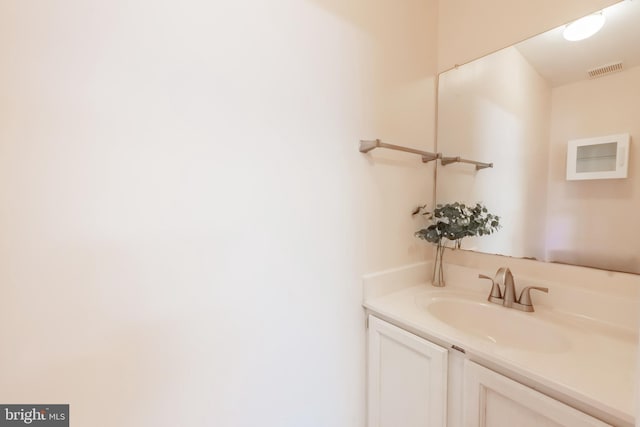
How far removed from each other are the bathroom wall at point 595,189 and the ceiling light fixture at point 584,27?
0.62 ft

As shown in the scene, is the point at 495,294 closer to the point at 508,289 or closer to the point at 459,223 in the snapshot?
the point at 508,289

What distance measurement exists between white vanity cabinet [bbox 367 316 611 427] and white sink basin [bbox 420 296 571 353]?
0.27 m

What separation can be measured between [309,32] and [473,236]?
1.24 m

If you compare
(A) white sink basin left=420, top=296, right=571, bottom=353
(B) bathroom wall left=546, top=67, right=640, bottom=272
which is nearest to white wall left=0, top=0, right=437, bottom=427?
(A) white sink basin left=420, top=296, right=571, bottom=353

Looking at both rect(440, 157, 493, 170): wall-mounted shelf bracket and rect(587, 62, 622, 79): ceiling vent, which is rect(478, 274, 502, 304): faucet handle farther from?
rect(587, 62, 622, 79): ceiling vent

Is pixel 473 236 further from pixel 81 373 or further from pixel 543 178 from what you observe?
pixel 81 373

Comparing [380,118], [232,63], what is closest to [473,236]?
[380,118]

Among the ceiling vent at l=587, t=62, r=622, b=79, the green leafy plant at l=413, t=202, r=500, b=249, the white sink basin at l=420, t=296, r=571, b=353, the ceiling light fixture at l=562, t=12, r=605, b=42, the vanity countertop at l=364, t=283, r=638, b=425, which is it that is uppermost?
the ceiling light fixture at l=562, t=12, r=605, b=42

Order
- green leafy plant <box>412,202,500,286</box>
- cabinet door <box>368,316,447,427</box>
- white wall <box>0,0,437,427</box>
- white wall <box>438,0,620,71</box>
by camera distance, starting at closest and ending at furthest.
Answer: white wall <box>0,0,437,427</box>
cabinet door <box>368,316,447,427</box>
white wall <box>438,0,620,71</box>
green leafy plant <box>412,202,500,286</box>

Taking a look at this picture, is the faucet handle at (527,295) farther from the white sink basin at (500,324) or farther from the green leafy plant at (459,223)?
the green leafy plant at (459,223)

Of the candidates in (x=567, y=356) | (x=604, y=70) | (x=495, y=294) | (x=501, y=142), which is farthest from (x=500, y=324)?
(x=604, y=70)

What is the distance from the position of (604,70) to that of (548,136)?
27 cm

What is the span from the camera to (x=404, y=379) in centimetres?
Answer: 103

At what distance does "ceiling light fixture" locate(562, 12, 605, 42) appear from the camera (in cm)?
100
